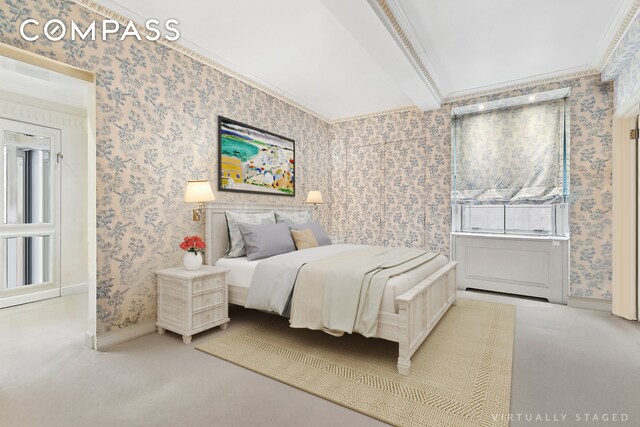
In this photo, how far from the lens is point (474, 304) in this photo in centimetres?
375

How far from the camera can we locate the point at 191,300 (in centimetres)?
264

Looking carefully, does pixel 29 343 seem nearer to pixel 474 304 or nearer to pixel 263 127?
pixel 263 127

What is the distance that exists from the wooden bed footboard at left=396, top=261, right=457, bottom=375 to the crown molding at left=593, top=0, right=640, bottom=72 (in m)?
2.61

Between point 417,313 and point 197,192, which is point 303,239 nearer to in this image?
point 197,192

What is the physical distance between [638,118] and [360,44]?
3.00m

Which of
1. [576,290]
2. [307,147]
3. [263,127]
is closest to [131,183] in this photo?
[263,127]

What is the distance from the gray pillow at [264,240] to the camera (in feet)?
10.4

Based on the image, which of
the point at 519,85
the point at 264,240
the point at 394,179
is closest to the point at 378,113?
the point at 394,179

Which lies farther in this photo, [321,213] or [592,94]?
[321,213]

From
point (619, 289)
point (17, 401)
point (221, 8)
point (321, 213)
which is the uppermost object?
point (221, 8)

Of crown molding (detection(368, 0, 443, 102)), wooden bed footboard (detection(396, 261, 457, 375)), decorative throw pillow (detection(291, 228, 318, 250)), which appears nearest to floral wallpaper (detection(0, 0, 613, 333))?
decorative throw pillow (detection(291, 228, 318, 250))

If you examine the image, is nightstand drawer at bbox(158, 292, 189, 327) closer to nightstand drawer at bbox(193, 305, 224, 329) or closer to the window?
nightstand drawer at bbox(193, 305, 224, 329)

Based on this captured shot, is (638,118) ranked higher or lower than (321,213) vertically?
higher

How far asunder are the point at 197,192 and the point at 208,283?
0.87 meters
